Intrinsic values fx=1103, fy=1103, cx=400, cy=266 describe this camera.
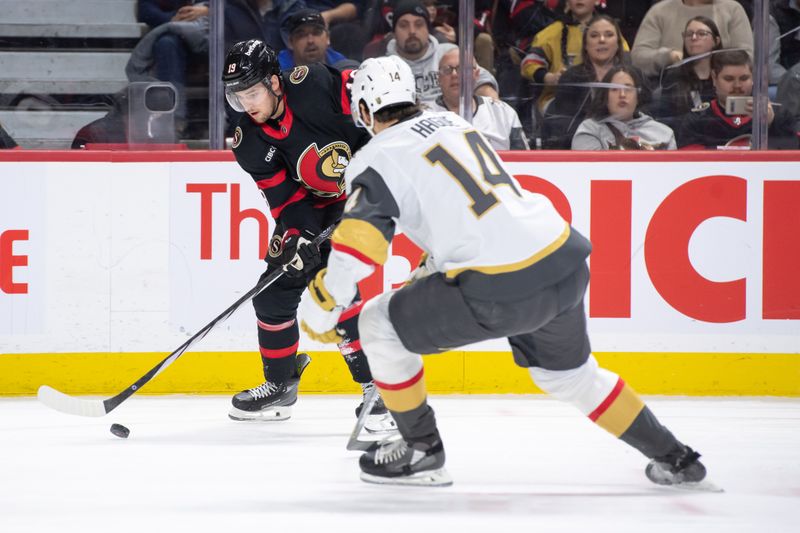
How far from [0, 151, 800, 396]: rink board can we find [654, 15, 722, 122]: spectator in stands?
25 cm

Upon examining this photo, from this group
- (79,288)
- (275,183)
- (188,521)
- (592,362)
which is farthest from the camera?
(79,288)

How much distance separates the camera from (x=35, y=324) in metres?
4.07

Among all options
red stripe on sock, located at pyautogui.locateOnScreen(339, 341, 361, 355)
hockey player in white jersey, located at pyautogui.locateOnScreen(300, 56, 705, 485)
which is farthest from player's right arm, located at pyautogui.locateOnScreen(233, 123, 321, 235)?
hockey player in white jersey, located at pyautogui.locateOnScreen(300, 56, 705, 485)

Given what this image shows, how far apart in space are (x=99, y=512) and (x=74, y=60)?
7.61 feet

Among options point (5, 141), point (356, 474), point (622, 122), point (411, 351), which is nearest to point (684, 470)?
point (411, 351)

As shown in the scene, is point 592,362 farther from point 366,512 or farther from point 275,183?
point 275,183

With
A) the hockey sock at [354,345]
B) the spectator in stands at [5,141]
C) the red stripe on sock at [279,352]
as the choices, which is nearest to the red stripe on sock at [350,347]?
the hockey sock at [354,345]

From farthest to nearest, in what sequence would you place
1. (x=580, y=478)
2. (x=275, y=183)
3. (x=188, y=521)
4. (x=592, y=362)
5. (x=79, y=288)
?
(x=79, y=288) → (x=275, y=183) → (x=580, y=478) → (x=592, y=362) → (x=188, y=521)

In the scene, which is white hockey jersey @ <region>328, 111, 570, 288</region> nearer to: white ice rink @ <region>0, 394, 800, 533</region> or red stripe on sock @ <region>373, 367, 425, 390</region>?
red stripe on sock @ <region>373, 367, 425, 390</region>

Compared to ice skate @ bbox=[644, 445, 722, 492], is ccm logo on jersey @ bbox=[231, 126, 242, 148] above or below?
above

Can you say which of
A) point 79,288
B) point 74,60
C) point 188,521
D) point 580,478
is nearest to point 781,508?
point 580,478

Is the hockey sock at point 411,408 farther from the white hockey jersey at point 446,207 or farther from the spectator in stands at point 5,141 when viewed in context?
the spectator in stands at point 5,141

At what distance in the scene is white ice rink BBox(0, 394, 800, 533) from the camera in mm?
2312

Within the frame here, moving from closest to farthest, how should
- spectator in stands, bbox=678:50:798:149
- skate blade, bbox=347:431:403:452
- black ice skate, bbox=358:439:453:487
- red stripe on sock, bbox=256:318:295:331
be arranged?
black ice skate, bbox=358:439:453:487
skate blade, bbox=347:431:403:452
red stripe on sock, bbox=256:318:295:331
spectator in stands, bbox=678:50:798:149
